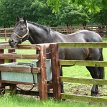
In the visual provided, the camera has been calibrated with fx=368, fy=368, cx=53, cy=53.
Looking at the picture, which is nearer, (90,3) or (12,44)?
(90,3)

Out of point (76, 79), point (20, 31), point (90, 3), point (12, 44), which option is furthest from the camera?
point (20, 31)

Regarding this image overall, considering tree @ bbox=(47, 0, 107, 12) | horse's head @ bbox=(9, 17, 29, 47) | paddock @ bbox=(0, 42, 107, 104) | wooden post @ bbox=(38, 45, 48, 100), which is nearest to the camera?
tree @ bbox=(47, 0, 107, 12)

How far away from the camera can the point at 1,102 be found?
24.9 ft

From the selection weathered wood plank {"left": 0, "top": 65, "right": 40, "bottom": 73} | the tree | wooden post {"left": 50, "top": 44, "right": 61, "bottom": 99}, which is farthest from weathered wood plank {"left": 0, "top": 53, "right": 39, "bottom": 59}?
the tree

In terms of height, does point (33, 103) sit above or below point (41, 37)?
below

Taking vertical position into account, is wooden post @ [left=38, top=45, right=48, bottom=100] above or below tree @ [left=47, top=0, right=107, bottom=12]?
below

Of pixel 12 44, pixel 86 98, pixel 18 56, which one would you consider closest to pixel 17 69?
pixel 18 56

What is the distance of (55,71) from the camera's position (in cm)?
825

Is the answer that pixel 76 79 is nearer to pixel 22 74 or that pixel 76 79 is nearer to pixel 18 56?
Result: pixel 22 74

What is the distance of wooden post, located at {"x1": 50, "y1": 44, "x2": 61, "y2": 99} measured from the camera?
8.24m

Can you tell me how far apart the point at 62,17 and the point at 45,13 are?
315 inches

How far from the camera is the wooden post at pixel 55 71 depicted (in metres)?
8.24

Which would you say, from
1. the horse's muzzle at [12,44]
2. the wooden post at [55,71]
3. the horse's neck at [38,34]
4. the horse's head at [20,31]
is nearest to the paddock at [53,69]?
the wooden post at [55,71]

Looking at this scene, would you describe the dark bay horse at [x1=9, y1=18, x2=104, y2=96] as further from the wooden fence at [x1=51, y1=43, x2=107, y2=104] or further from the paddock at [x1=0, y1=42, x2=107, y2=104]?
the wooden fence at [x1=51, y1=43, x2=107, y2=104]
